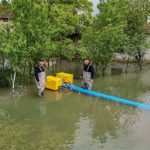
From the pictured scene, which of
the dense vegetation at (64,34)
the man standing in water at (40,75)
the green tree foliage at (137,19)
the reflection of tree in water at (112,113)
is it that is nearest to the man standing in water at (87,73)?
the reflection of tree in water at (112,113)

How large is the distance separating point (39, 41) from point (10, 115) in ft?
15.2

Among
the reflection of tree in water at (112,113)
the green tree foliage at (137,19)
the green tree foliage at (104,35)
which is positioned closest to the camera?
the reflection of tree in water at (112,113)

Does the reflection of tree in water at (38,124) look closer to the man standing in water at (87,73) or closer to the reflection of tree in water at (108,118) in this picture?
the reflection of tree in water at (108,118)

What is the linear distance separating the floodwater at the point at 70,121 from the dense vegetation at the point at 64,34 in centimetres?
185

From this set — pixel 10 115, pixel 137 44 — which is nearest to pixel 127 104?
pixel 10 115

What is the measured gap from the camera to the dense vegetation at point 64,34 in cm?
1428

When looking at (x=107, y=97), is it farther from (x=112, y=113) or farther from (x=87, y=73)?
(x=112, y=113)

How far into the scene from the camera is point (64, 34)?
2022 centimetres

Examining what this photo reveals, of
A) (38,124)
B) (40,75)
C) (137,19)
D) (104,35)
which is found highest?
(137,19)

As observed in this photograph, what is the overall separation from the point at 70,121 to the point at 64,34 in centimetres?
1020

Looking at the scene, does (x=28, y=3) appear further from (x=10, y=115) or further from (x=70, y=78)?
(x=10, y=115)

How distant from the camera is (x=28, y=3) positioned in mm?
14164

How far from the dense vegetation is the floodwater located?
1.85 meters

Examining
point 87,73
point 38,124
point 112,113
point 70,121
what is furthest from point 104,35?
point 38,124
